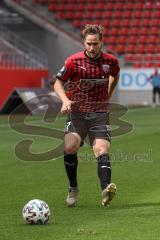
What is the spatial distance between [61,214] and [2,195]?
1.88 metres

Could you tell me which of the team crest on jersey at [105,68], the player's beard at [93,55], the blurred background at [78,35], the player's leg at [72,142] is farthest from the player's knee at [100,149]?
the blurred background at [78,35]

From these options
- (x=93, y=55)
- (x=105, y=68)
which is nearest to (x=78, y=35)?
(x=105, y=68)

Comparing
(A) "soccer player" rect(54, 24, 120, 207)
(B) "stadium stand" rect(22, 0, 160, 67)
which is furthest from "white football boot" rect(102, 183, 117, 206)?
(B) "stadium stand" rect(22, 0, 160, 67)

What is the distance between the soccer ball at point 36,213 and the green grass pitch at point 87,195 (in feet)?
0.29

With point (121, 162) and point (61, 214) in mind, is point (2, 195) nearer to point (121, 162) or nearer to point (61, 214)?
point (61, 214)

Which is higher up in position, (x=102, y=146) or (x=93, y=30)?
(x=93, y=30)

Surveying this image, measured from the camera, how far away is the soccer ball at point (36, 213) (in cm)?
773

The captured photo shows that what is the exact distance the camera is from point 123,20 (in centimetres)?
4634

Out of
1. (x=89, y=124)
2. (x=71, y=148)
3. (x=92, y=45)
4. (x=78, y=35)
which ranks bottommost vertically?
(x=78, y=35)

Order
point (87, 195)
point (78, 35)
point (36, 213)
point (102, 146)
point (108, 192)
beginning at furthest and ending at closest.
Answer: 1. point (78, 35)
2. point (87, 195)
3. point (102, 146)
4. point (108, 192)
5. point (36, 213)

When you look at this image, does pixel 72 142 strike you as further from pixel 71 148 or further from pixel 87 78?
pixel 87 78

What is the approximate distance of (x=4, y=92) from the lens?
35.1m

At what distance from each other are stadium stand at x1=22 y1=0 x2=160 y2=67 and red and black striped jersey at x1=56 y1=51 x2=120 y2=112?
35.0m

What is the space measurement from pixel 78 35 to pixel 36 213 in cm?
3746
